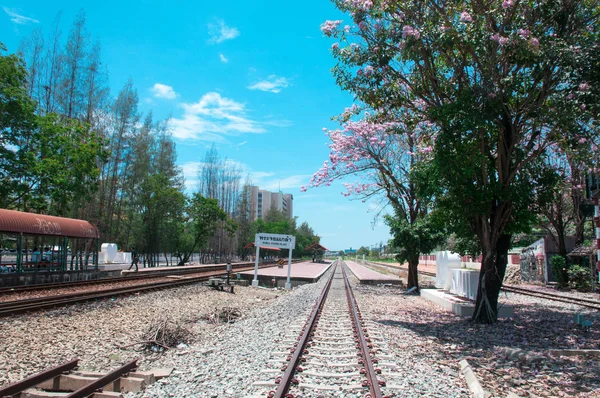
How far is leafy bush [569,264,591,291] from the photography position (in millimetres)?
23498

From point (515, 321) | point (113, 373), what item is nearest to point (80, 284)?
point (113, 373)

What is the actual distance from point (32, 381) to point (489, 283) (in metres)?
10.1

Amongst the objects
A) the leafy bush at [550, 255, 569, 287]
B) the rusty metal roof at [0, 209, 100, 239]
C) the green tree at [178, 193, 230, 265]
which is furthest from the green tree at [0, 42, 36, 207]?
the leafy bush at [550, 255, 569, 287]

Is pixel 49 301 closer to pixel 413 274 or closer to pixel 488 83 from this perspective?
pixel 488 83

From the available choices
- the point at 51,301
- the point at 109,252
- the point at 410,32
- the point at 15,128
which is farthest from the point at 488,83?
the point at 109,252

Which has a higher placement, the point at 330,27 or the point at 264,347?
the point at 330,27

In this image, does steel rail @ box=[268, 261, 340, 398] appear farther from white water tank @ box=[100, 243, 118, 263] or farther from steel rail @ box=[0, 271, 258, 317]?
white water tank @ box=[100, 243, 118, 263]

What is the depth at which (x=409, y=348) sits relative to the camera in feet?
27.7

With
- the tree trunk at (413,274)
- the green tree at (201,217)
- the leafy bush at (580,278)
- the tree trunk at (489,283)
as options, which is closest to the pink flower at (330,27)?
the tree trunk at (489,283)

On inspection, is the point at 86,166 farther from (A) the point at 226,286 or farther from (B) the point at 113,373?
(B) the point at 113,373

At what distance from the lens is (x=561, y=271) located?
2525 centimetres

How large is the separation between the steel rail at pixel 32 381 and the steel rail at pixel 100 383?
75 centimetres

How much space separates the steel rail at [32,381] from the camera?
532cm

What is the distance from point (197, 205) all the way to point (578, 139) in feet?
149
